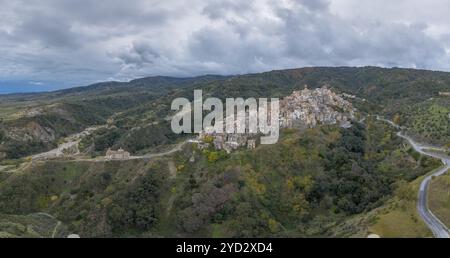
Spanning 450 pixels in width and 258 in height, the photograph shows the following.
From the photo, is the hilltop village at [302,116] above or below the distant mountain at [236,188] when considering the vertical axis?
above

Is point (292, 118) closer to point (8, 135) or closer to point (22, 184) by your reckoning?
point (22, 184)

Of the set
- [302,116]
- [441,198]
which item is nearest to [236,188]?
[441,198]

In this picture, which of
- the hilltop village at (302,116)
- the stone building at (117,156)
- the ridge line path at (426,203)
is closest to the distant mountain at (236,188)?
the ridge line path at (426,203)

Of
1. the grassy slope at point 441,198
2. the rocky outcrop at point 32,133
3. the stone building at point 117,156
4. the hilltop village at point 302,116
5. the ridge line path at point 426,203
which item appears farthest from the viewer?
the rocky outcrop at point 32,133

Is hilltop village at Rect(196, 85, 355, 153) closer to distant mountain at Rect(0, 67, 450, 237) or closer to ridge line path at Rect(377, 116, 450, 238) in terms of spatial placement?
distant mountain at Rect(0, 67, 450, 237)

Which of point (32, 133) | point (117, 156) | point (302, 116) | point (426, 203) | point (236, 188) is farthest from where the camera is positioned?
point (32, 133)

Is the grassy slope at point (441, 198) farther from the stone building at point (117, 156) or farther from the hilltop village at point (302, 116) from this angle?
the stone building at point (117, 156)

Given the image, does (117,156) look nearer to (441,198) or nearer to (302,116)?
(302,116)

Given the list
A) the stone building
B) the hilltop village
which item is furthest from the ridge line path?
the stone building
